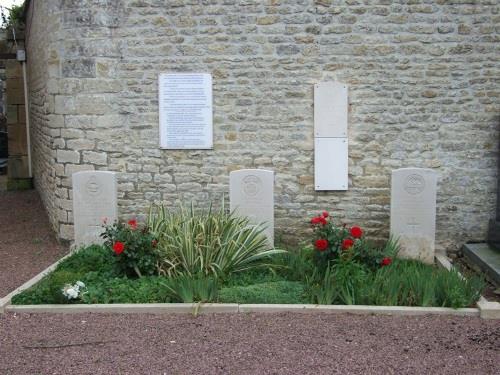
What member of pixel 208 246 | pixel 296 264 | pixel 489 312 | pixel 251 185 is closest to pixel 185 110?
pixel 251 185

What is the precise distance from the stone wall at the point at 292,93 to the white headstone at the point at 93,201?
0.53 metres

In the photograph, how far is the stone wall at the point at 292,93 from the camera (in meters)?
7.69

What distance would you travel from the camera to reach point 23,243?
344 inches

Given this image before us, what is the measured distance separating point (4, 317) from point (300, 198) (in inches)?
158

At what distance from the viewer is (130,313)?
215 inches

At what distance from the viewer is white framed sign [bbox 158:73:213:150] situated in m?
7.87

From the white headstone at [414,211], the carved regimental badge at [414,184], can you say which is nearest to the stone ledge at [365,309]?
the white headstone at [414,211]

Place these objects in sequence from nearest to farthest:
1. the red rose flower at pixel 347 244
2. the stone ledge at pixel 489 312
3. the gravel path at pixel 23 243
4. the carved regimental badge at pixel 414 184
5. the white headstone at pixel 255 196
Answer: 1. the stone ledge at pixel 489 312
2. the red rose flower at pixel 347 244
3. the gravel path at pixel 23 243
4. the carved regimental badge at pixel 414 184
5. the white headstone at pixel 255 196

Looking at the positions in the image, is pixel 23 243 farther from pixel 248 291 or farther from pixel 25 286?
pixel 248 291

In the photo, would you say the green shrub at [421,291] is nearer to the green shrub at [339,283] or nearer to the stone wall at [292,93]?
the green shrub at [339,283]

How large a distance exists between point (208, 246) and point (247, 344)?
5.89 feet

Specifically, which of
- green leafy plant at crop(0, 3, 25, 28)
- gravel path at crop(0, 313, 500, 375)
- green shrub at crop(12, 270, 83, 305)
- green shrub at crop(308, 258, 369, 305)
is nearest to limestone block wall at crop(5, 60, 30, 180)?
green leafy plant at crop(0, 3, 25, 28)

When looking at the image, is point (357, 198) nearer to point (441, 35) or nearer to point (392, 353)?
point (441, 35)

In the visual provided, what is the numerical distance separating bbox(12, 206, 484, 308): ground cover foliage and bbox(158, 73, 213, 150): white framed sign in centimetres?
131
